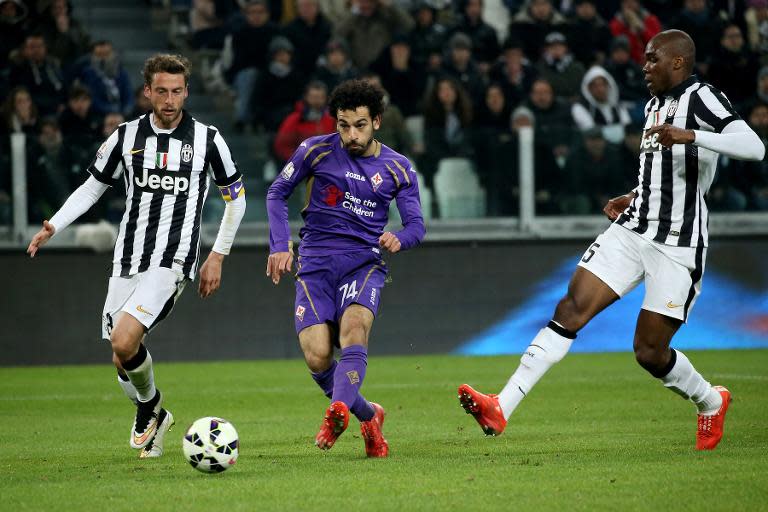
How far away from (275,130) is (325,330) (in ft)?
27.3

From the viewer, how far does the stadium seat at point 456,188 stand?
14211mm

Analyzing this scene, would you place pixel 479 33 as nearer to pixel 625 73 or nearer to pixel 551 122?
pixel 625 73

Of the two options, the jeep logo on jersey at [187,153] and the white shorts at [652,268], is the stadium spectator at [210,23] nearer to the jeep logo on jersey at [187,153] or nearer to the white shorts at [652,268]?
the jeep logo on jersey at [187,153]

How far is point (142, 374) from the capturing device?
296 inches

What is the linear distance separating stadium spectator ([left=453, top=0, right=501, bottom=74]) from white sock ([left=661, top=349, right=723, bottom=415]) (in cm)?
1037

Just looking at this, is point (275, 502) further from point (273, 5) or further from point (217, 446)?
point (273, 5)

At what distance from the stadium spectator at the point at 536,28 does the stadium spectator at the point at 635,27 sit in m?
0.85

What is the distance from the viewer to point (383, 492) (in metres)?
5.84

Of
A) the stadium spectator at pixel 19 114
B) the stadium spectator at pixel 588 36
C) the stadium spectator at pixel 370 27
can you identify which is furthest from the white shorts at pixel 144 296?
the stadium spectator at pixel 588 36

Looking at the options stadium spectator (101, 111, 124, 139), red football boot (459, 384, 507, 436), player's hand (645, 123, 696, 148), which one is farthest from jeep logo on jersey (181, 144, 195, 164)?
stadium spectator (101, 111, 124, 139)

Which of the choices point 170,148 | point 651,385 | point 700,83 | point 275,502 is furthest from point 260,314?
point 275,502

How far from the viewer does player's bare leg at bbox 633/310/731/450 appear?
7219 millimetres

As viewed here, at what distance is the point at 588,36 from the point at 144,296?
435 inches

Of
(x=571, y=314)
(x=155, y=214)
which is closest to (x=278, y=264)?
(x=155, y=214)
